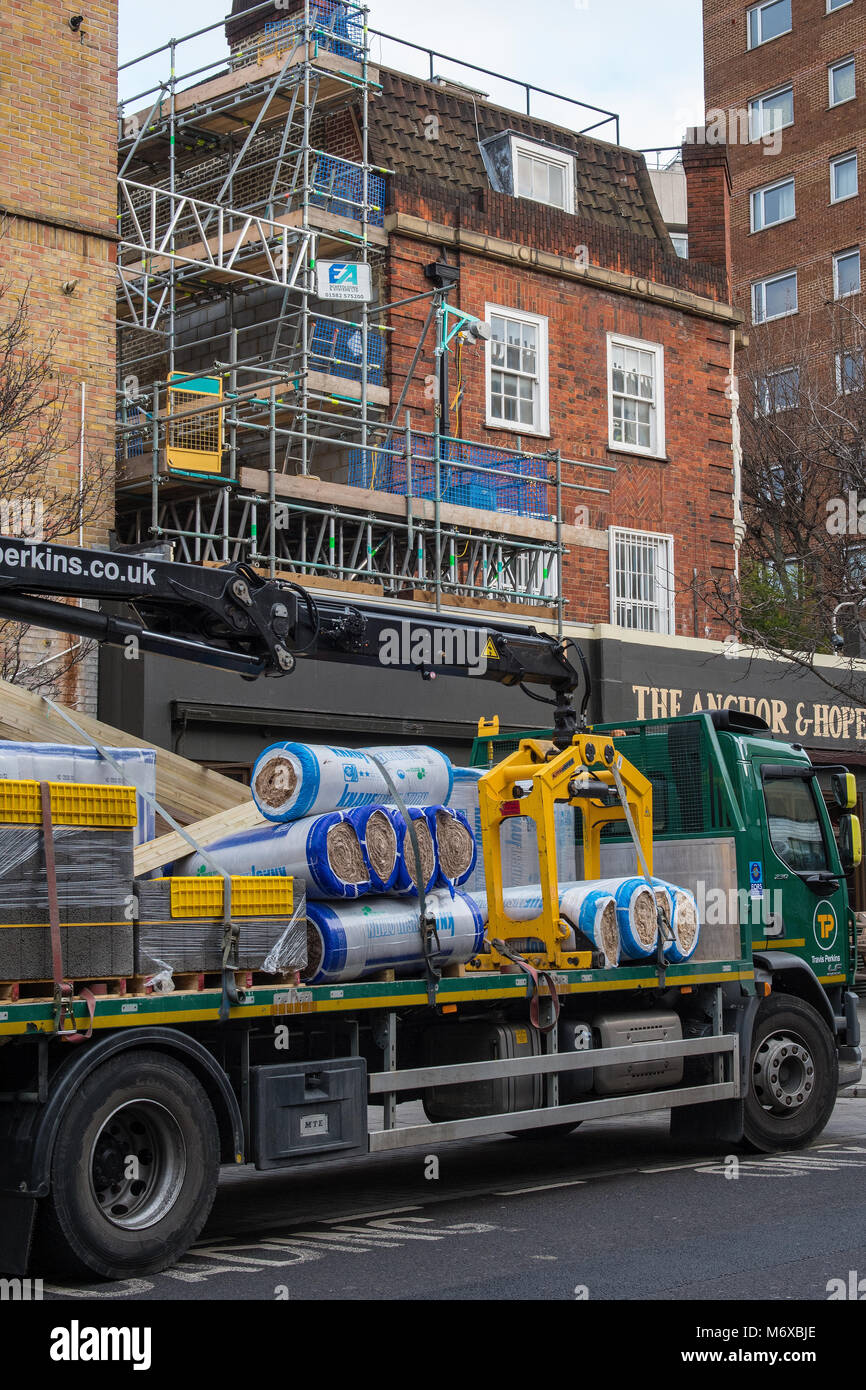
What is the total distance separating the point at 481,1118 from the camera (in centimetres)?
908

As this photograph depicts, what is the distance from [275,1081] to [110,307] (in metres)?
11.8

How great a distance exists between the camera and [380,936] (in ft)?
29.0

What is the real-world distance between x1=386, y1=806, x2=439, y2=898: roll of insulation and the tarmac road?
1820mm

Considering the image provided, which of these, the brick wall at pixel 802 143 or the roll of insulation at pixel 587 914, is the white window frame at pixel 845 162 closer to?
the brick wall at pixel 802 143

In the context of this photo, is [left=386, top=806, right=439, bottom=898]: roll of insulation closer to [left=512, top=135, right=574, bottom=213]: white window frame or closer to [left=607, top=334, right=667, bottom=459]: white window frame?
[left=607, top=334, right=667, bottom=459]: white window frame

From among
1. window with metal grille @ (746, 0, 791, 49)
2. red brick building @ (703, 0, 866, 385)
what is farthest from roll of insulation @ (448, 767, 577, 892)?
window with metal grille @ (746, 0, 791, 49)

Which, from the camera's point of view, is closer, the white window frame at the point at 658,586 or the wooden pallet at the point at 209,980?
the wooden pallet at the point at 209,980

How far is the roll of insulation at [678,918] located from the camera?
1052 cm

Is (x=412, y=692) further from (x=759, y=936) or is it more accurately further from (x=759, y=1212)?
(x=759, y=1212)

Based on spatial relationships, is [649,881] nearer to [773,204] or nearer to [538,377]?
[538,377]

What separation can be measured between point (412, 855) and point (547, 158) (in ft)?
62.0

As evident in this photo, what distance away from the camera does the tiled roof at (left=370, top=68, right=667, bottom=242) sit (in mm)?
23484
